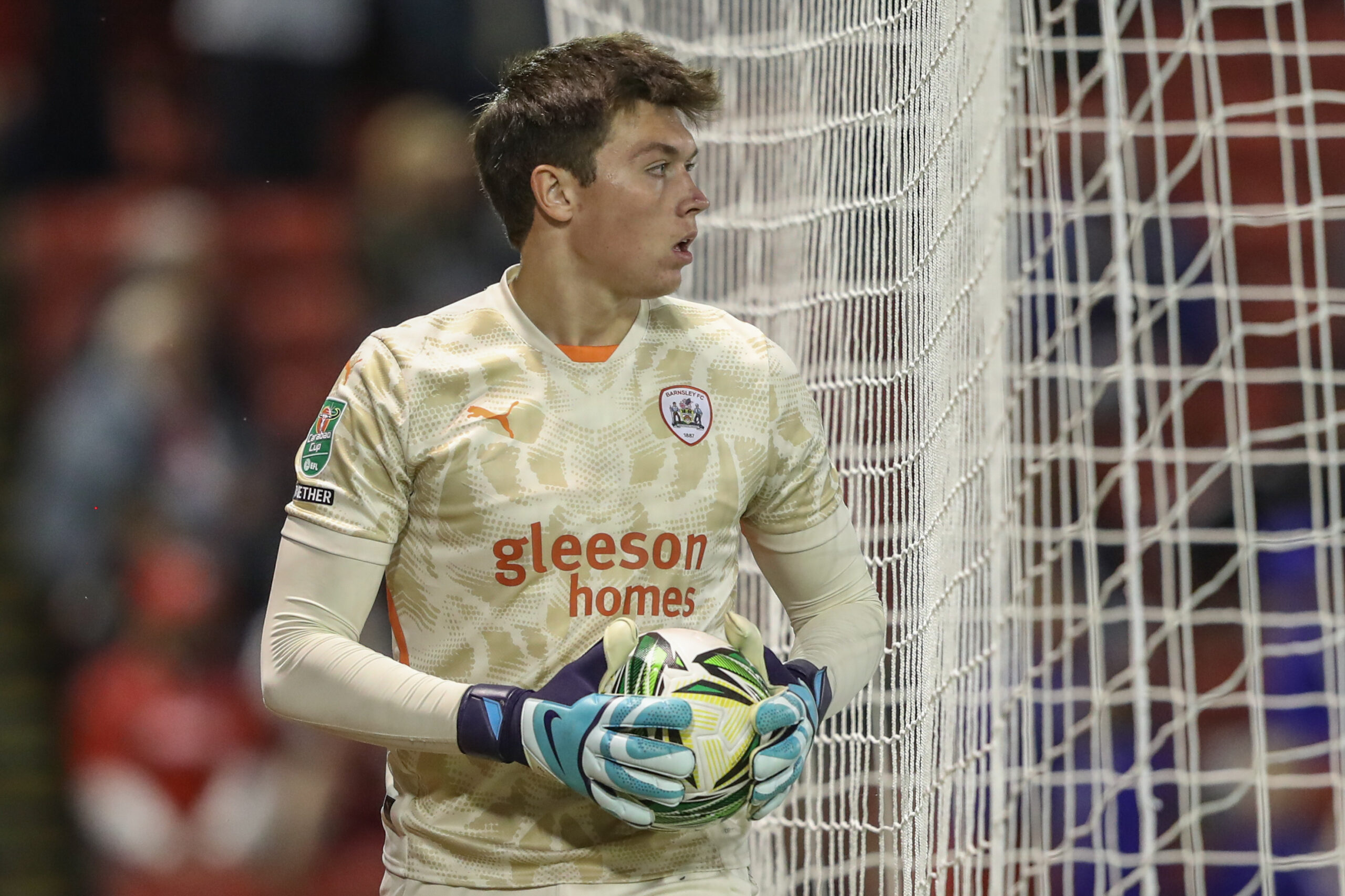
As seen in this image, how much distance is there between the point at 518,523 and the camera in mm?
1953

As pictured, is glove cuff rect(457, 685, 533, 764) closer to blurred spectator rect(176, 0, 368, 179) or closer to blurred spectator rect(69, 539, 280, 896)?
blurred spectator rect(69, 539, 280, 896)

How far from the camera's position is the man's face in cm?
203

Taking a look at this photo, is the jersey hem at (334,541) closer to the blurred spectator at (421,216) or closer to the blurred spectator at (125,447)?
the blurred spectator at (125,447)

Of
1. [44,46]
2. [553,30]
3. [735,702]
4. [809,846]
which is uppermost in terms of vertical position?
[44,46]

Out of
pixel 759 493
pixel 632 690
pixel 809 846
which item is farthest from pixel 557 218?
pixel 809 846

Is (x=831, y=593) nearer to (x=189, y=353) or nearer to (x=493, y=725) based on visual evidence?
(x=493, y=725)

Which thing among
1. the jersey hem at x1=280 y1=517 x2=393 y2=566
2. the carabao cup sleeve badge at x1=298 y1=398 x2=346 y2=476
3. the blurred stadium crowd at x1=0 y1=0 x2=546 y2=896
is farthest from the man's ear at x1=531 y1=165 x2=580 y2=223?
the blurred stadium crowd at x1=0 y1=0 x2=546 y2=896

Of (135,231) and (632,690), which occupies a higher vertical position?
(135,231)

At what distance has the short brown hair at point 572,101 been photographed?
2053mm

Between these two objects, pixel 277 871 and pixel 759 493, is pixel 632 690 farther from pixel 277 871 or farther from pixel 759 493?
pixel 277 871

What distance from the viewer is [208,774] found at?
4.64 m

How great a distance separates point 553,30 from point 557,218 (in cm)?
139

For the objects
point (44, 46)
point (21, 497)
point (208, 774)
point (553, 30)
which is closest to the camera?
point (553, 30)

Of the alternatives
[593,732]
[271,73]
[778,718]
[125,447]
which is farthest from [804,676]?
[271,73]
